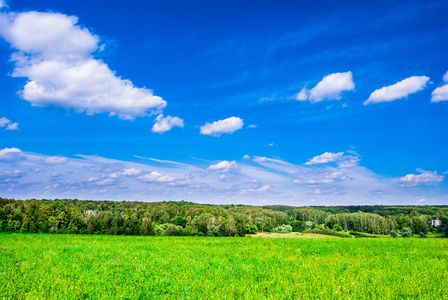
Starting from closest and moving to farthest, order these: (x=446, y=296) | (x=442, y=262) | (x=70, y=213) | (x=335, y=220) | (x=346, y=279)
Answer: (x=446, y=296), (x=346, y=279), (x=442, y=262), (x=70, y=213), (x=335, y=220)

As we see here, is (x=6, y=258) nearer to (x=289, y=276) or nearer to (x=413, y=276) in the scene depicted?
(x=289, y=276)

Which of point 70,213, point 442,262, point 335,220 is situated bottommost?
point 335,220

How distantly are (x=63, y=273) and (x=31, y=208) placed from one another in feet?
181

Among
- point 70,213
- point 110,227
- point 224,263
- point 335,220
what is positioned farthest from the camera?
point 335,220

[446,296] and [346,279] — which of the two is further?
[346,279]

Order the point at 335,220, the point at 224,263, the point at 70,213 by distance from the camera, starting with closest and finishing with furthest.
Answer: the point at 224,263
the point at 70,213
the point at 335,220

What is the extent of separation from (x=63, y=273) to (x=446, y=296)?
11553 millimetres

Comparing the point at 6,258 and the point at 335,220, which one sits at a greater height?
the point at 6,258

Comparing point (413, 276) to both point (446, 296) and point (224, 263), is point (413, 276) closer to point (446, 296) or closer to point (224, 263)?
point (446, 296)

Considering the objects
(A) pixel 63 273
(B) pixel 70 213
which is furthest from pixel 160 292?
(B) pixel 70 213

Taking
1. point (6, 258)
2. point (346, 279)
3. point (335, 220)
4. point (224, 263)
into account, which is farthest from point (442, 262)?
point (335, 220)

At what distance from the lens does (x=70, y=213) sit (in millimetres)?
53125

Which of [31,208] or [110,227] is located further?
[110,227]

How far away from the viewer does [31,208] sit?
49.6 m
